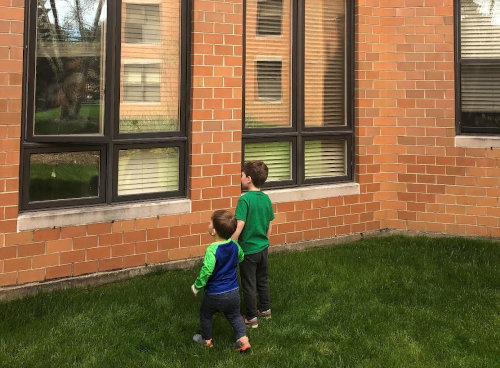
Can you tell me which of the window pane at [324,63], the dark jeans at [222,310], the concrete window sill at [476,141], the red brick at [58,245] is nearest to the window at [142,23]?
the window pane at [324,63]

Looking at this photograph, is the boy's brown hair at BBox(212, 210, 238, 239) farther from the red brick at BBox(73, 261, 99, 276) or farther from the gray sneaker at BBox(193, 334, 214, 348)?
the red brick at BBox(73, 261, 99, 276)

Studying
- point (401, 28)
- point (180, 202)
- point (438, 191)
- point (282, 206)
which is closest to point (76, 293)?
point (180, 202)

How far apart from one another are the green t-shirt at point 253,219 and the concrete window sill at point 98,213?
1.69m

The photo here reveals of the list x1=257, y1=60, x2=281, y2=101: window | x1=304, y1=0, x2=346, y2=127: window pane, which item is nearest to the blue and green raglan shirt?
x1=257, y1=60, x2=281, y2=101: window

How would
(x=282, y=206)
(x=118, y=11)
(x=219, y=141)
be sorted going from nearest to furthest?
(x=118, y=11) < (x=219, y=141) < (x=282, y=206)

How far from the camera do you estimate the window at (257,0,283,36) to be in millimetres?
6891

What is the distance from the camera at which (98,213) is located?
559 cm

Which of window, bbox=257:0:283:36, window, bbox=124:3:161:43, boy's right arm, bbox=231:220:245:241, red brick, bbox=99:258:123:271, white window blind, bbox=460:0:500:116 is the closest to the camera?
boy's right arm, bbox=231:220:245:241

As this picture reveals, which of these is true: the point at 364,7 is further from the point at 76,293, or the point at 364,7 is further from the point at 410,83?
the point at 76,293

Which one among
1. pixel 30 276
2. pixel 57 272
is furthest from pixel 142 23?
pixel 30 276

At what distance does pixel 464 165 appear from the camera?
732 centimetres

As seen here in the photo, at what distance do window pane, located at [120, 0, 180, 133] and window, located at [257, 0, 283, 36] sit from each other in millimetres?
1163

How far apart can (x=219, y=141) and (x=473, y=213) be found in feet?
11.9

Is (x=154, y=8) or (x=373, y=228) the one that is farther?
(x=373, y=228)
